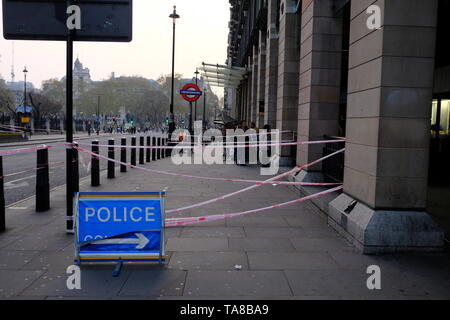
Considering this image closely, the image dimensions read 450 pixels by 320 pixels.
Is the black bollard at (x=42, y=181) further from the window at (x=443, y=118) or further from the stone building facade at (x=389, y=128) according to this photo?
the window at (x=443, y=118)

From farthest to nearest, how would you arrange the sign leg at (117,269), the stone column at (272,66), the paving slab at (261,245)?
1. the stone column at (272,66)
2. the paving slab at (261,245)
3. the sign leg at (117,269)

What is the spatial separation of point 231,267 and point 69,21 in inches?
155

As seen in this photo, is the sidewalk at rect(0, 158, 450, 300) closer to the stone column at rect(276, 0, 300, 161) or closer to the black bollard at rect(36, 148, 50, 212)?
the black bollard at rect(36, 148, 50, 212)

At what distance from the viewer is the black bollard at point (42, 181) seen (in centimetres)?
737

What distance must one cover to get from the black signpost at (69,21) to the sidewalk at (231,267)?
204 cm

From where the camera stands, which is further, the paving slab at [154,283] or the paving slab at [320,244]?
the paving slab at [320,244]

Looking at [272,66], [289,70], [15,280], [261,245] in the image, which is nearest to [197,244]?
[261,245]

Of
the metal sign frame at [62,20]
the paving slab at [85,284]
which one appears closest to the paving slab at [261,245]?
the paving slab at [85,284]

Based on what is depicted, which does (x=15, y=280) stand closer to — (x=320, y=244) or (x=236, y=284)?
(x=236, y=284)

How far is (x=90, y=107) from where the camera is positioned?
145m

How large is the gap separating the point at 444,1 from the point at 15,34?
7048 millimetres

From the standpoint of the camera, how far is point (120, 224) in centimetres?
467

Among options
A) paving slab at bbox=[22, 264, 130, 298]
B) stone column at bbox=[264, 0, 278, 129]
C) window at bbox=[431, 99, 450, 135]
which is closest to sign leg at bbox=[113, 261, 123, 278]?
paving slab at bbox=[22, 264, 130, 298]

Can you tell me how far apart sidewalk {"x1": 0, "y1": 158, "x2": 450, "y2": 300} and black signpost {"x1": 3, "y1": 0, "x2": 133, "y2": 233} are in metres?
2.04
